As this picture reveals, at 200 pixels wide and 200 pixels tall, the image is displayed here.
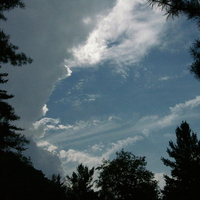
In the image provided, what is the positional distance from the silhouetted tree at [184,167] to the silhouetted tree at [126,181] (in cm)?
864

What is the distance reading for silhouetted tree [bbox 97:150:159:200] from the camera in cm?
2861

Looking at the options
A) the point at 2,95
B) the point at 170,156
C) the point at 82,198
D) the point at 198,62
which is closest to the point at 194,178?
the point at 170,156

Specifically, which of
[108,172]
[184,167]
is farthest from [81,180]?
[184,167]

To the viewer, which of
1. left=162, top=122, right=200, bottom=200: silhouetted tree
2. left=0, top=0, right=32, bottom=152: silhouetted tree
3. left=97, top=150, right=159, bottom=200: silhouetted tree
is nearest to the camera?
left=0, top=0, right=32, bottom=152: silhouetted tree

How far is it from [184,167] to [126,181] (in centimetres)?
1370

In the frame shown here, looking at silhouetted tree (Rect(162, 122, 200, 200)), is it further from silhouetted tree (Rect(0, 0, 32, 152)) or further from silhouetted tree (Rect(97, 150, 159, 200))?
silhouetted tree (Rect(0, 0, 32, 152))

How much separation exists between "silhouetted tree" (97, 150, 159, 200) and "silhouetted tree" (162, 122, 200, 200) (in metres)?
8.64

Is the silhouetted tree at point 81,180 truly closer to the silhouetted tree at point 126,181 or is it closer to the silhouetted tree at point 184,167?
the silhouetted tree at point 126,181

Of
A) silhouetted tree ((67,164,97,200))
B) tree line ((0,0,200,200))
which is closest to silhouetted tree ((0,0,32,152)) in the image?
tree line ((0,0,200,200))

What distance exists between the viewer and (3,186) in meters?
9.23

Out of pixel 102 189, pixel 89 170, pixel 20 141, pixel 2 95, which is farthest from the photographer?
pixel 89 170

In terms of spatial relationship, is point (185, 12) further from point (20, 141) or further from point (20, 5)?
point (20, 141)

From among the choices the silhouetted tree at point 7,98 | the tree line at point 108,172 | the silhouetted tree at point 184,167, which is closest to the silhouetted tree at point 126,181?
the tree line at point 108,172

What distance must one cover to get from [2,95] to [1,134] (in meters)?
4.31
